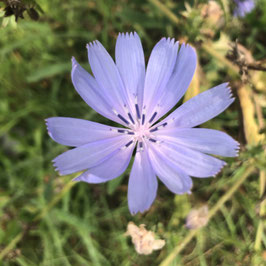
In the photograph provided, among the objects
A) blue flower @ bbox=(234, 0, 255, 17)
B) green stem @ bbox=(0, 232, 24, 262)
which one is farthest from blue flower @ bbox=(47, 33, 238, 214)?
blue flower @ bbox=(234, 0, 255, 17)

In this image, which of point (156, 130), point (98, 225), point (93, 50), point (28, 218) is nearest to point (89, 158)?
point (156, 130)

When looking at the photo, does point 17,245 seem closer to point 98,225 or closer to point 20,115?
point 98,225

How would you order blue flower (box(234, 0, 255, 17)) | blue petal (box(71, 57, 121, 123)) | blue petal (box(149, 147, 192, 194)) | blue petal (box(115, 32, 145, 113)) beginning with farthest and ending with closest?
blue flower (box(234, 0, 255, 17)), blue petal (box(115, 32, 145, 113)), blue petal (box(71, 57, 121, 123)), blue petal (box(149, 147, 192, 194))

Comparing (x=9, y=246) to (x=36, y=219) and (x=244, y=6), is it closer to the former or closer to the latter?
(x=36, y=219)

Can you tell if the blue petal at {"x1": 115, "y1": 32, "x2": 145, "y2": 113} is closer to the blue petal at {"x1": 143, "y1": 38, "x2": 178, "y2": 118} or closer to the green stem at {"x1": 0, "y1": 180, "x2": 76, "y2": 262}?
the blue petal at {"x1": 143, "y1": 38, "x2": 178, "y2": 118}

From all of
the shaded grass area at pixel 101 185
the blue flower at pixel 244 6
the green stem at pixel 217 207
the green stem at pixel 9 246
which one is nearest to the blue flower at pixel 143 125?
the shaded grass area at pixel 101 185

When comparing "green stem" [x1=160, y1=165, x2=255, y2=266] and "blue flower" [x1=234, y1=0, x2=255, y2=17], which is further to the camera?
"blue flower" [x1=234, y1=0, x2=255, y2=17]
